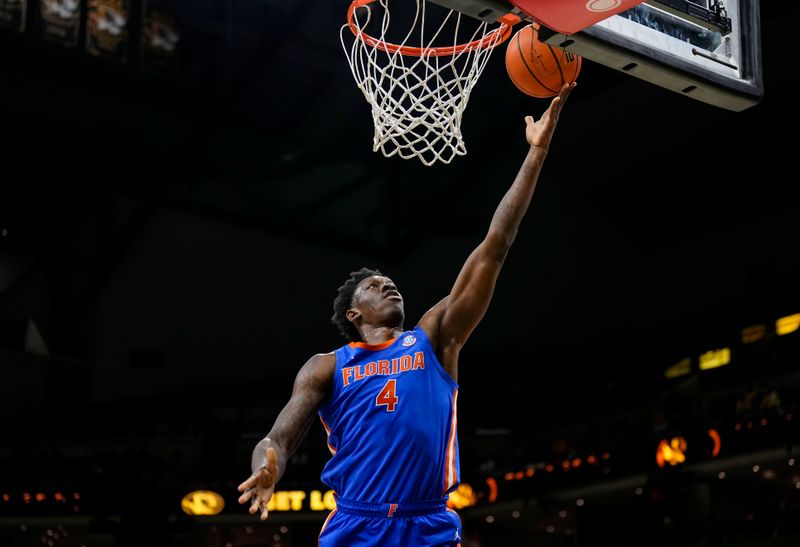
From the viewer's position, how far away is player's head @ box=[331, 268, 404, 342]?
4055mm

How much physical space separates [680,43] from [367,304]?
5.47 ft

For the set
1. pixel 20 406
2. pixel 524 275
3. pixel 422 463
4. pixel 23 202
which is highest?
pixel 23 202

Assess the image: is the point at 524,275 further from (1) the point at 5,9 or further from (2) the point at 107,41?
(1) the point at 5,9

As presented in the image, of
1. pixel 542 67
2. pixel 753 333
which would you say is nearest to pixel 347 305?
pixel 542 67

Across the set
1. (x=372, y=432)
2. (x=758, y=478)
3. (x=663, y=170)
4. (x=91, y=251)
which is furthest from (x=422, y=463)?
(x=91, y=251)

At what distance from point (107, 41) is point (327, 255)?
5.40 m

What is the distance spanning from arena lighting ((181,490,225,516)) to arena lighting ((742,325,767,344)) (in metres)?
7.90

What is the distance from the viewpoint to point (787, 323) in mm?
16547

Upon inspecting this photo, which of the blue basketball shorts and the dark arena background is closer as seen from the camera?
the blue basketball shorts

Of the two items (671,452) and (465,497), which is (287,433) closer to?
(671,452)

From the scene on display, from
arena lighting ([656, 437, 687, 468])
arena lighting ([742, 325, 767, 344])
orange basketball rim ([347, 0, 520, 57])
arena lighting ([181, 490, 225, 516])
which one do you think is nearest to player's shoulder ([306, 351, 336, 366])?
orange basketball rim ([347, 0, 520, 57])

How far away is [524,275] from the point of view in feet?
59.9

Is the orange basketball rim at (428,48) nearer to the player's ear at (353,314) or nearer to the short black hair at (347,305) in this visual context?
the short black hair at (347,305)

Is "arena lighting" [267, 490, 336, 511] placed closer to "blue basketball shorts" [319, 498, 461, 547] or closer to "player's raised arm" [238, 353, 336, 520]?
"player's raised arm" [238, 353, 336, 520]
